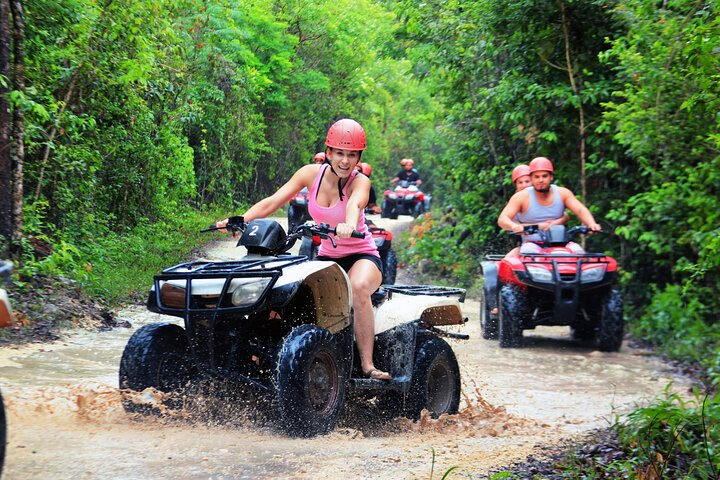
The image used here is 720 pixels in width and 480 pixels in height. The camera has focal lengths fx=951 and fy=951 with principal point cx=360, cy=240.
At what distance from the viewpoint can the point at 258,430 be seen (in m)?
5.49

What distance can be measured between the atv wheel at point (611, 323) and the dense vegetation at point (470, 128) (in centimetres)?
60

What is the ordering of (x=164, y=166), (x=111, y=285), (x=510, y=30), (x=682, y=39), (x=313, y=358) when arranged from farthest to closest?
(x=164, y=166), (x=510, y=30), (x=111, y=285), (x=682, y=39), (x=313, y=358)

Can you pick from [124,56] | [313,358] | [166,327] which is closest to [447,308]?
[313,358]

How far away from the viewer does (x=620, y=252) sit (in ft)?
42.4

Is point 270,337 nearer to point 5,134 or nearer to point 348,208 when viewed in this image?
point 348,208

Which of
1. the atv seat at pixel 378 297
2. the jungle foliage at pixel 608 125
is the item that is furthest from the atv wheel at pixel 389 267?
the atv seat at pixel 378 297

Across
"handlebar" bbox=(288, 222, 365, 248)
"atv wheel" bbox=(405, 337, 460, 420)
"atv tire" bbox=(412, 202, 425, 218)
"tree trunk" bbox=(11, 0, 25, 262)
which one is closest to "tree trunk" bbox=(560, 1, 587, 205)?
"atv wheel" bbox=(405, 337, 460, 420)

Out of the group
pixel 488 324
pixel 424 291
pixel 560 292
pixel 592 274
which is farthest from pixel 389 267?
pixel 424 291

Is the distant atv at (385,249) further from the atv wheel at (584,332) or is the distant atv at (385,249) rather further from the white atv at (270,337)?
the white atv at (270,337)

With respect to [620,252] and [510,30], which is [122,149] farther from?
[620,252]

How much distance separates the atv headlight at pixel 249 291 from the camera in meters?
5.32

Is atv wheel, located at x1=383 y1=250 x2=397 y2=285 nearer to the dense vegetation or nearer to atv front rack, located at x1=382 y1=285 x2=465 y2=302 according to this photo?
the dense vegetation

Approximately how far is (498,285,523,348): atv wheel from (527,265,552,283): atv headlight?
11.3 inches

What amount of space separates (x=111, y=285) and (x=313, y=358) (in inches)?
267
